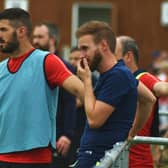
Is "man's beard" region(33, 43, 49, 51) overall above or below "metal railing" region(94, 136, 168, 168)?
above

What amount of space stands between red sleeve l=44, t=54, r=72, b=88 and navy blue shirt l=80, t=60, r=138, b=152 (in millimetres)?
310

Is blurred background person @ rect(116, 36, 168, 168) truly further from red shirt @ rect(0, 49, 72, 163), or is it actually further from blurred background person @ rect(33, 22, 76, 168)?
blurred background person @ rect(33, 22, 76, 168)

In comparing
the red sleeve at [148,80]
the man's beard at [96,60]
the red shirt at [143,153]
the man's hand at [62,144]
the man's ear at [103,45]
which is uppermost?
the man's ear at [103,45]

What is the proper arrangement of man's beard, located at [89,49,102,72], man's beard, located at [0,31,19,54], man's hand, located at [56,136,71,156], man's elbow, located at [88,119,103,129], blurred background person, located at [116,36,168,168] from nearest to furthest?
man's elbow, located at [88,119,103,129]
man's beard, located at [89,49,102,72]
man's beard, located at [0,31,19,54]
blurred background person, located at [116,36,168,168]
man's hand, located at [56,136,71,156]

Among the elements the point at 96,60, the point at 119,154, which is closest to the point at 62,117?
the point at 96,60

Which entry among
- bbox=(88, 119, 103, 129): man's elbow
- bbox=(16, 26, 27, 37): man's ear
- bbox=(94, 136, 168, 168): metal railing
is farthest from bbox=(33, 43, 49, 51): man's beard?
bbox=(88, 119, 103, 129): man's elbow

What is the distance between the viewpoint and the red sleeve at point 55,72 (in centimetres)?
554

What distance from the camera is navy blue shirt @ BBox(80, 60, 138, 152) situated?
520cm

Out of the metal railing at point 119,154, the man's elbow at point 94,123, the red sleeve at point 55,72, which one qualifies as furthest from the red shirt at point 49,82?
the metal railing at point 119,154

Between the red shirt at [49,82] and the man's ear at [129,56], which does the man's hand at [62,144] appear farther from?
the red shirt at [49,82]

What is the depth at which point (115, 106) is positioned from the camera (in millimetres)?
5184

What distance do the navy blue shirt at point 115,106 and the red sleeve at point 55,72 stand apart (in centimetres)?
31

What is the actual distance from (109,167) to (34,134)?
1.61m

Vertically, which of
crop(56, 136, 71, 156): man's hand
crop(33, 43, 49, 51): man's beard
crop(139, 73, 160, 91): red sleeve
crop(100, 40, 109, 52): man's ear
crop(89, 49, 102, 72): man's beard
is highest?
crop(100, 40, 109, 52): man's ear
